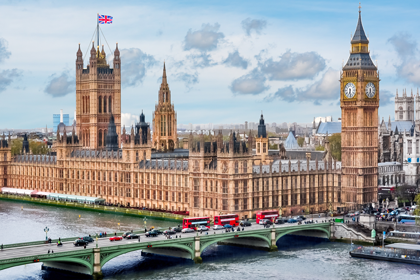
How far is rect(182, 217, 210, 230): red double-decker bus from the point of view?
4269 inches

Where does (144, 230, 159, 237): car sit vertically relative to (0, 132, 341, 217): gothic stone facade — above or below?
below

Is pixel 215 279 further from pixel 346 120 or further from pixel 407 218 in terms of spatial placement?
pixel 346 120

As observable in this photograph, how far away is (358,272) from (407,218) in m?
27.5

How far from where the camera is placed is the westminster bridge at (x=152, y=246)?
282 ft

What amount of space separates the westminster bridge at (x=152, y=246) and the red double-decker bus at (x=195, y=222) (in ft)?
11.2

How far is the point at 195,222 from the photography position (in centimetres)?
11000

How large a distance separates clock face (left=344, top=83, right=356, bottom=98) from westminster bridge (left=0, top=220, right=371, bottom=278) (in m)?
27.3

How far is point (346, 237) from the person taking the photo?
112m

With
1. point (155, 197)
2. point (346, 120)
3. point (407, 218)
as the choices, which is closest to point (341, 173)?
point (346, 120)

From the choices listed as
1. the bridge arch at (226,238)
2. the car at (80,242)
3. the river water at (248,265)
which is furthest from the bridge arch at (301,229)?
the car at (80,242)

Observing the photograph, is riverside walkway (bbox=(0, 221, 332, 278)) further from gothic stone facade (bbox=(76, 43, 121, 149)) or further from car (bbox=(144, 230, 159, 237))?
gothic stone facade (bbox=(76, 43, 121, 149))

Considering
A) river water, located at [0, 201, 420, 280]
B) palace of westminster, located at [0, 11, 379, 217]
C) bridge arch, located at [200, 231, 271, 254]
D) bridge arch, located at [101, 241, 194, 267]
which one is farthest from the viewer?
palace of westminster, located at [0, 11, 379, 217]

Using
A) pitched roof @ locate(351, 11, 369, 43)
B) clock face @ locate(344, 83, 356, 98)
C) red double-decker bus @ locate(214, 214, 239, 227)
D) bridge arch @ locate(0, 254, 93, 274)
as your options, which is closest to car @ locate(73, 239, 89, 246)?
bridge arch @ locate(0, 254, 93, 274)

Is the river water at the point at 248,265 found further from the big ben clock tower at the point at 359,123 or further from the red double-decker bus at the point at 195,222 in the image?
the big ben clock tower at the point at 359,123
